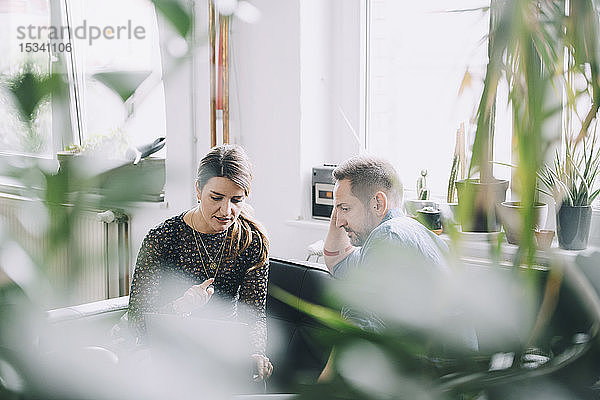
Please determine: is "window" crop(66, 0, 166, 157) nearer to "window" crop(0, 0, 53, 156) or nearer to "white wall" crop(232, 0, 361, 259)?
"window" crop(0, 0, 53, 156)

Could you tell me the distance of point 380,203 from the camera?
195 centimetres

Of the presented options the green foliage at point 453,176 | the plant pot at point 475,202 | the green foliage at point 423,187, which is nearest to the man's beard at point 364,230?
the green foliage at point 423,187

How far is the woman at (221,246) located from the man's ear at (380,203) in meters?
0.59

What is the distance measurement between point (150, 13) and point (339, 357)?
73 millimetres

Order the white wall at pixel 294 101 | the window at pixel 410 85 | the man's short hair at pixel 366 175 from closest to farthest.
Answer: the man's short hair at pixel 366 175, the window at pixel 410 85, the white wall at pixel 294 101

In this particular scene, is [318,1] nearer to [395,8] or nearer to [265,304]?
[395,8]

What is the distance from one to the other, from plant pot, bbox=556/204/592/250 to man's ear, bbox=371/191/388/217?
0.69 meters

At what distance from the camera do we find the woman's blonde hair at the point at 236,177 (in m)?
2.43

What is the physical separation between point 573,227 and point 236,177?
1.09 meters

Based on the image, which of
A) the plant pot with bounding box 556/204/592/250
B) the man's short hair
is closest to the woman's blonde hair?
the man's short hair

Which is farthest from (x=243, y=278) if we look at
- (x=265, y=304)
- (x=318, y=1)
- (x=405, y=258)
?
(x=405, y=258)

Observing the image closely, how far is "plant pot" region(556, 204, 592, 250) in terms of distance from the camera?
2.35 m

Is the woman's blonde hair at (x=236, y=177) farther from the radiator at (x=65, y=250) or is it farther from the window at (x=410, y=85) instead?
the radiator at (x=65, y=250)

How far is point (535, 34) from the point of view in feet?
0.46
